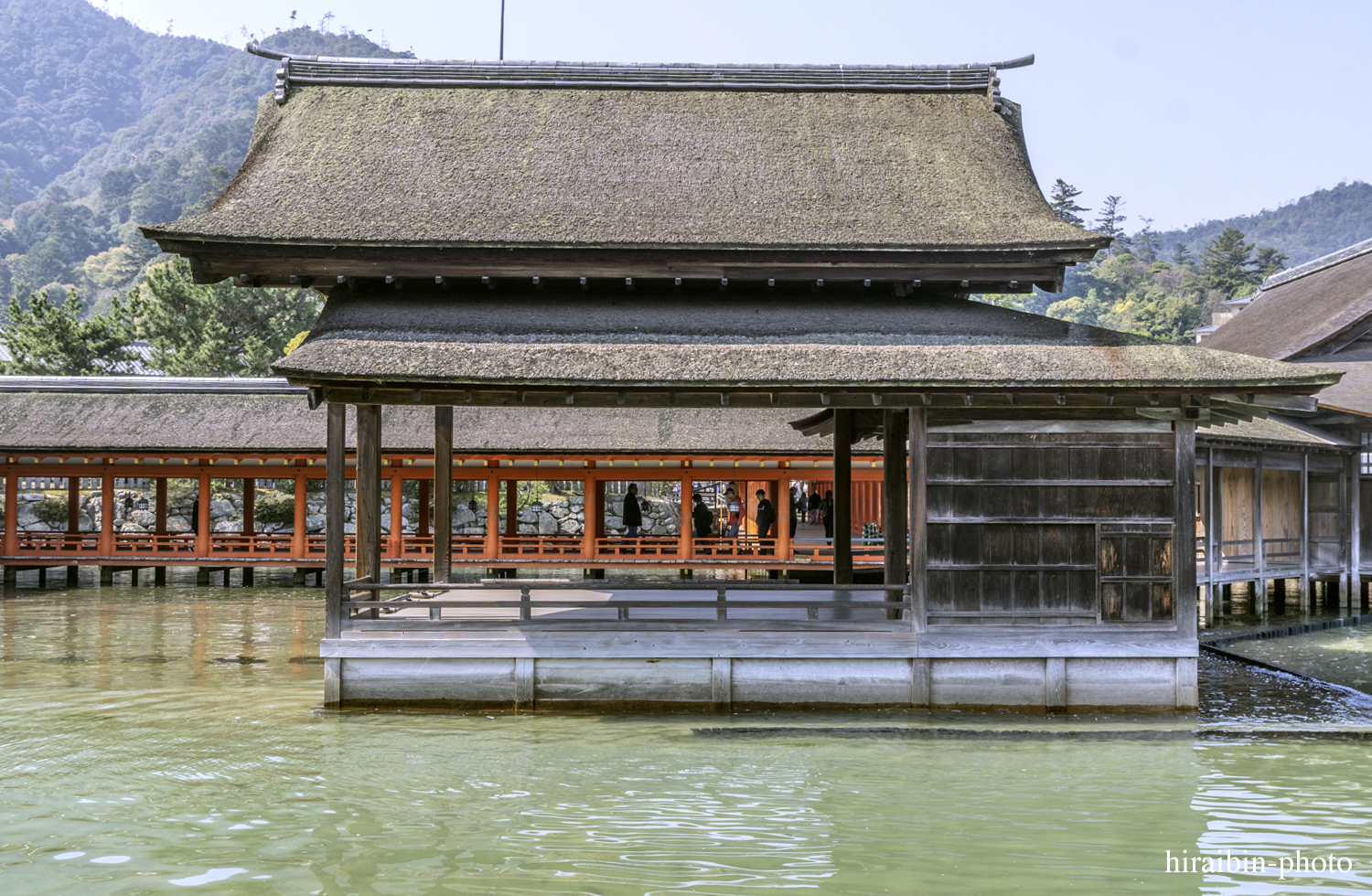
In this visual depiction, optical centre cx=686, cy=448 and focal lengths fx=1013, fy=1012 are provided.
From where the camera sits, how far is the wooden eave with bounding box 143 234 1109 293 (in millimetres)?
12328

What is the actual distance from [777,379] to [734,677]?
339 cm

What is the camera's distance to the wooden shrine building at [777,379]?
11117 mm

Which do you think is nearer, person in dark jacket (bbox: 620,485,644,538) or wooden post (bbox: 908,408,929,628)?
wooden post (bbox: 908,408,929,628)

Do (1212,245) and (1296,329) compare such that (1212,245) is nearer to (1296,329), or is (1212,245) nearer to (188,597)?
(1296,329)

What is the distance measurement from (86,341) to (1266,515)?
3384cm

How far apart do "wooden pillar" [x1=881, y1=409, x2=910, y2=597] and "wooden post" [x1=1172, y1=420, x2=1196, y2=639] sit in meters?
3.21

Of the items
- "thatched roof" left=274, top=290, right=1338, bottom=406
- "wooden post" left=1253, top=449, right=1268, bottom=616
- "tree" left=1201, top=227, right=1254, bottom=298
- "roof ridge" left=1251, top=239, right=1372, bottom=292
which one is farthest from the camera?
"tree" left=1201, top=227, right=1254, bottom=298

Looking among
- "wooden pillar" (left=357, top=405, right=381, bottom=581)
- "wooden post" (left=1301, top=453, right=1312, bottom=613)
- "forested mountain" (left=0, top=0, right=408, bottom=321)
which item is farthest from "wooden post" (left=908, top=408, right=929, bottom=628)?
"forested mountain" (left=0, top=0, right=408, bottom=321)

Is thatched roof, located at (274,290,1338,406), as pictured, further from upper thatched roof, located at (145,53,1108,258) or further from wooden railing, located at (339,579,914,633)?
wooden railing, located at (339,579,914,633)

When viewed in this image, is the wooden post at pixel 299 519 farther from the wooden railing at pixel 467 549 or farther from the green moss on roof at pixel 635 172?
the green moss on roof at pixel 635 172

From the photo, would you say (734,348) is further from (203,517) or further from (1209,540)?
Result: (203,517)

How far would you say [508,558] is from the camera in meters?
23.9

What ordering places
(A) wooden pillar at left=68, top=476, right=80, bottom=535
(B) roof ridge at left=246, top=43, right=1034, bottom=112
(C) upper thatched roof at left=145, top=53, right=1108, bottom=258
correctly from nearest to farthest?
(C) upper thatched roof at left=145, top=53, right=1108, bottom=258
(B) roof ridge at left=246, top=43, right=1034, bottom=112
(A) wooden pillar at left=68, top=476, right=80, bottom=535

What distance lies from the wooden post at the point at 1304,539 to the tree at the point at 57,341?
109 ft
